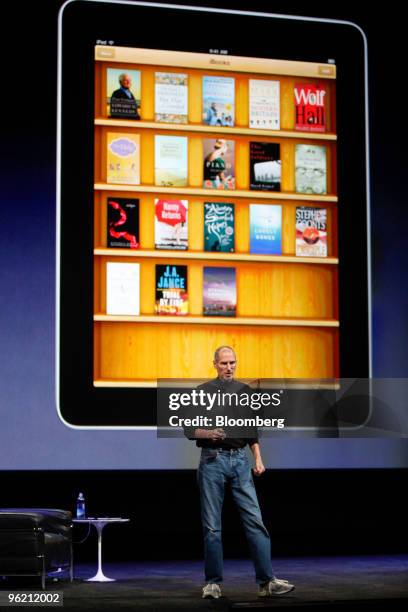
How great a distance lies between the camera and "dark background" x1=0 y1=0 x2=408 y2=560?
20.2 feet

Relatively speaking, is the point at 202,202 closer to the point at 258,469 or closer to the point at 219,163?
the point at 219,163

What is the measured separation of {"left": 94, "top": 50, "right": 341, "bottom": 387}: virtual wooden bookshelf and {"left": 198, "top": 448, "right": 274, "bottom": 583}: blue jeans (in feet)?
3.79

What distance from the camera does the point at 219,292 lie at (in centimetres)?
644

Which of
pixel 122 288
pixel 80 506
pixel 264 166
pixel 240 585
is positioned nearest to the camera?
pixel 240 585

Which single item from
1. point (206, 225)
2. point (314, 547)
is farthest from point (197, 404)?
point (314, 547)

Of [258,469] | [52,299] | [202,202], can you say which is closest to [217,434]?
[258,469]

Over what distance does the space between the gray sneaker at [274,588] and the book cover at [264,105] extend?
110 inches

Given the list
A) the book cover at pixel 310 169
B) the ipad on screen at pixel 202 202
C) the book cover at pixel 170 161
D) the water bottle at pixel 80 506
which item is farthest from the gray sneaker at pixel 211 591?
the book cover at pixel 310 169

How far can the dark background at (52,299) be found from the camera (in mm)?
6160

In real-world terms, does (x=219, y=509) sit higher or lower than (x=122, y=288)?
lower

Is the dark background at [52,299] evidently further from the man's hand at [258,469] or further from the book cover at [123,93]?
the man's hand at [258,469]

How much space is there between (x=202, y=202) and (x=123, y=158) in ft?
1.82

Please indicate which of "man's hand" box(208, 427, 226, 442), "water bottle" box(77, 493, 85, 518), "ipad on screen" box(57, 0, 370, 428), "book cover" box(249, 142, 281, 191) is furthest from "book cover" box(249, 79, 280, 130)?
"water bottle" box(77, 493, 85, 518)

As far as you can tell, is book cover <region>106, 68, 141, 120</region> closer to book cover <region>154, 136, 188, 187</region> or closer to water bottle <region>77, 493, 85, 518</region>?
book cover <region>154, 136, 188, 187</region>
